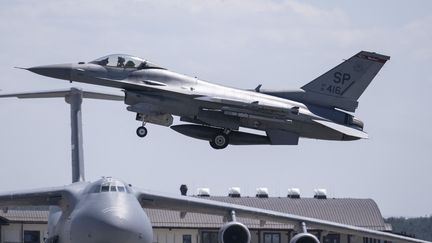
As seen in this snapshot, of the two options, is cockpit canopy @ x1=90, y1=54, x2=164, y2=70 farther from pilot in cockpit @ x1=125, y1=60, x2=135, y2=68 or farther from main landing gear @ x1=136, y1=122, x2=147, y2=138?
main landing gear @ x1=136, y1=122, x2=147, y2=138

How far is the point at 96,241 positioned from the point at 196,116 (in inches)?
587

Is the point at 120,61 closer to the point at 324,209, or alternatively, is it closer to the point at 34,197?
the point at 34,197

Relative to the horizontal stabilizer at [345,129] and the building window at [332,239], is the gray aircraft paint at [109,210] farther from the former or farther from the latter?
the building window at [332,239]

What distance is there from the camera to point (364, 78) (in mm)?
51438

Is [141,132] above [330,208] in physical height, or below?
above

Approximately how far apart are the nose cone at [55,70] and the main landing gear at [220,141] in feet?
18.8

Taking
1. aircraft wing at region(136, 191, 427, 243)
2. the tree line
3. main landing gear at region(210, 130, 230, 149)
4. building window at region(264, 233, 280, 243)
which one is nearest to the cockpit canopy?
main landing gear at region(210, 130, 230, 149)

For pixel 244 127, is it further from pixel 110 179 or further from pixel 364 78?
pixel 110 179

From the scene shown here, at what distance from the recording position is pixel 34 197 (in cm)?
3928

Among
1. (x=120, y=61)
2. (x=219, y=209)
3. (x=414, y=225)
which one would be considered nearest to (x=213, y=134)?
(x=120, y=61)

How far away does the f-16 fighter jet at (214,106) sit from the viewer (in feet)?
156

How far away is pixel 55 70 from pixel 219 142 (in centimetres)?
646

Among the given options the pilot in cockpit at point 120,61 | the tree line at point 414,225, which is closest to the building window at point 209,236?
the pilot in cockpit at point 120,61

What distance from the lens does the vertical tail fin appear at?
50.8 m
